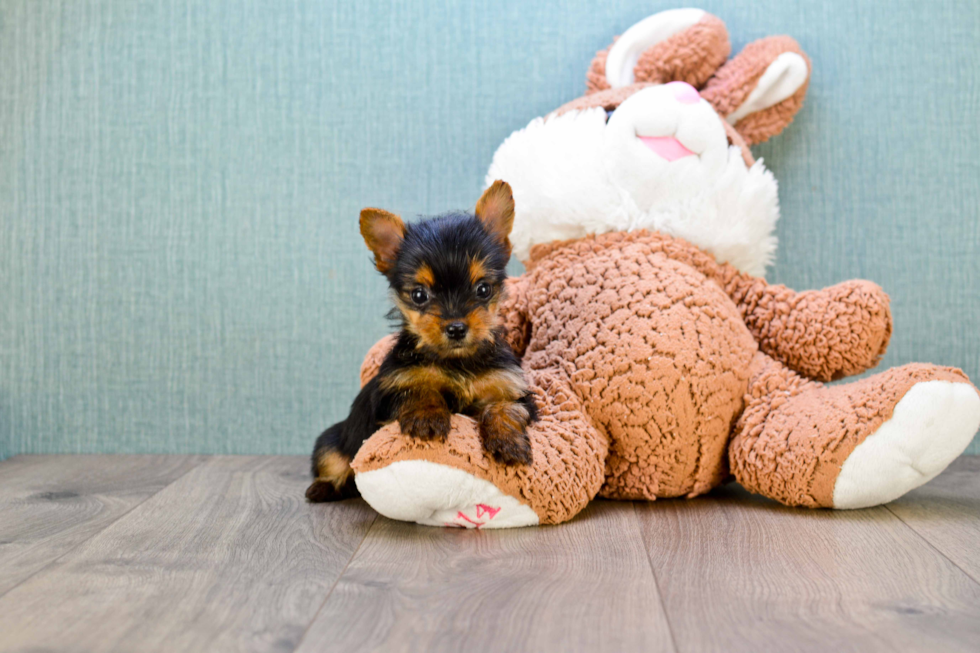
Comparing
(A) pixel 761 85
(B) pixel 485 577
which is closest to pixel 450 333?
(B) pixel 485 577

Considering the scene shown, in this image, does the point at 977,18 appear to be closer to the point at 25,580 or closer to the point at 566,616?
the point at 566,616

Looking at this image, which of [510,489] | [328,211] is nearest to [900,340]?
[510,489]

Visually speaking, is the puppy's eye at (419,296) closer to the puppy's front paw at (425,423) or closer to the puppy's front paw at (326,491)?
the puppy's front paw at (425,423)

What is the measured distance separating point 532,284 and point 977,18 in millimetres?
1522

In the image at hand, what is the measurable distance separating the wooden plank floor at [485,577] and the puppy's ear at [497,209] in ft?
1.97

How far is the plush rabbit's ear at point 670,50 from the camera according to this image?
1.91m

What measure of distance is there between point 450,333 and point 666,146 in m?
0.77

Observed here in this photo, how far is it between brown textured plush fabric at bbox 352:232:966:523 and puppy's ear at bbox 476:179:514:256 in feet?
0.94

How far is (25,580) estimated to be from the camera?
48.8 inches

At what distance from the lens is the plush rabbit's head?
1751mm

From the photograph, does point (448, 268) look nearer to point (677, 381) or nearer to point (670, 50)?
point (677, 381)

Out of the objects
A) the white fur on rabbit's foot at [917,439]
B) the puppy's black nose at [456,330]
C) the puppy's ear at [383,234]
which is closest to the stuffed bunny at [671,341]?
the white fur on rabbit's foot at [917,439]

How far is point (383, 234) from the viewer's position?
1468 millimetres

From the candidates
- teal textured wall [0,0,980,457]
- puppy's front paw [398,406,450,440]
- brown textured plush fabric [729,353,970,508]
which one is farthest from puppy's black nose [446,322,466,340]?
teal textured wall [0,0,980,457]
